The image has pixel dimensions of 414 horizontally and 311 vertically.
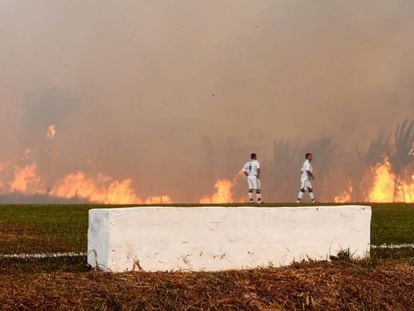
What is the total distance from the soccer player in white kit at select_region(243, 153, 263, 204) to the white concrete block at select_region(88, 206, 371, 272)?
21.8 metres

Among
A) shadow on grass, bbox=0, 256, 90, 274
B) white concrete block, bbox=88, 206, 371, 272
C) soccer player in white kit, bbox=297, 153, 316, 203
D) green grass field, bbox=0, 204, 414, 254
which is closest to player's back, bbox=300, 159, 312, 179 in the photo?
soccer player in white kit, bbox=297, 153, 316, 203

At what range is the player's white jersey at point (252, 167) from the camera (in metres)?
31.4

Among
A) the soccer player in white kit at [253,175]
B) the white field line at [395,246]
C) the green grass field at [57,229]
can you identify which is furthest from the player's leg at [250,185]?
the white field line at [395,246]

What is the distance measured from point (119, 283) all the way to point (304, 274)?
6.97 feet

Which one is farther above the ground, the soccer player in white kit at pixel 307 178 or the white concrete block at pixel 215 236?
the soccer player in white kit at pixel 307 178

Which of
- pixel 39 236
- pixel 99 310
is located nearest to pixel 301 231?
pixel 99 310

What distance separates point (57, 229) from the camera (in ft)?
49.4

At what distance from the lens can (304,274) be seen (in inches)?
321

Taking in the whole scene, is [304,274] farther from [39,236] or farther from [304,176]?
[304,176]

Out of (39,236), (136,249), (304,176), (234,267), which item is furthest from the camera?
(304,176)

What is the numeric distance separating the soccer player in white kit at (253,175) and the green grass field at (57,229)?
9536 mm

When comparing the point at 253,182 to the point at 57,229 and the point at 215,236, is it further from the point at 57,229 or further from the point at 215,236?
the point at 215,236

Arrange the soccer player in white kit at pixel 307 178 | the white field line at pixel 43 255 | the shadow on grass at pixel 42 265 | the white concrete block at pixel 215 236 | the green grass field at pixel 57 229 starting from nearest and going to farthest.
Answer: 1. the white concrete block at pixel 215 236
2. the shadow on grass at pixel 42 265
3. the white field line at pixel 43 255
4. the green grass field at pixel 57 229
5. the soccer player in white kit at pixel 307 178

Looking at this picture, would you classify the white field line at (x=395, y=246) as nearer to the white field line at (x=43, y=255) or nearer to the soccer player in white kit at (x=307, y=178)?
the white field line at (x=43, y=255)
